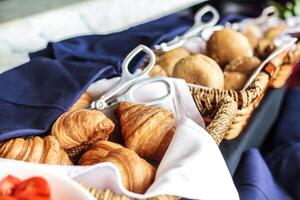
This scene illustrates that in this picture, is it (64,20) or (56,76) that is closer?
(56,76)

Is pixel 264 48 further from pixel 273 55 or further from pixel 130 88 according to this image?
pixel 130 88

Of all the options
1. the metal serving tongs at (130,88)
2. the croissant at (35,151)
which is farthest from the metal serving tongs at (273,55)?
the croissant at (35,151)

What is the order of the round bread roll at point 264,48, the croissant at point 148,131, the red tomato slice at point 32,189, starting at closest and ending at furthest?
the red tomato slice at point 32,189 → the croissant at point 148,131 → the round bread roll at point 264,48

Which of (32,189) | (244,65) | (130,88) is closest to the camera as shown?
(32,189)

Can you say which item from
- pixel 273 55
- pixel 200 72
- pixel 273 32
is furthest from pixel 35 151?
pixel 273 32

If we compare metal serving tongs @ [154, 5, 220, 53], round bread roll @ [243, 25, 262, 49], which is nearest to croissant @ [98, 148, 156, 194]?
metal serving tongs @ [154, 5, 220, 53]

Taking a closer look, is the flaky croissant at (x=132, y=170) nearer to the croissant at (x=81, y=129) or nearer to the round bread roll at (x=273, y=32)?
the croissant at (x=81, y=129)

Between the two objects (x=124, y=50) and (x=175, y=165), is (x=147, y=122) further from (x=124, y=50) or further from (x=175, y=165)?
(x=124, y=50)
